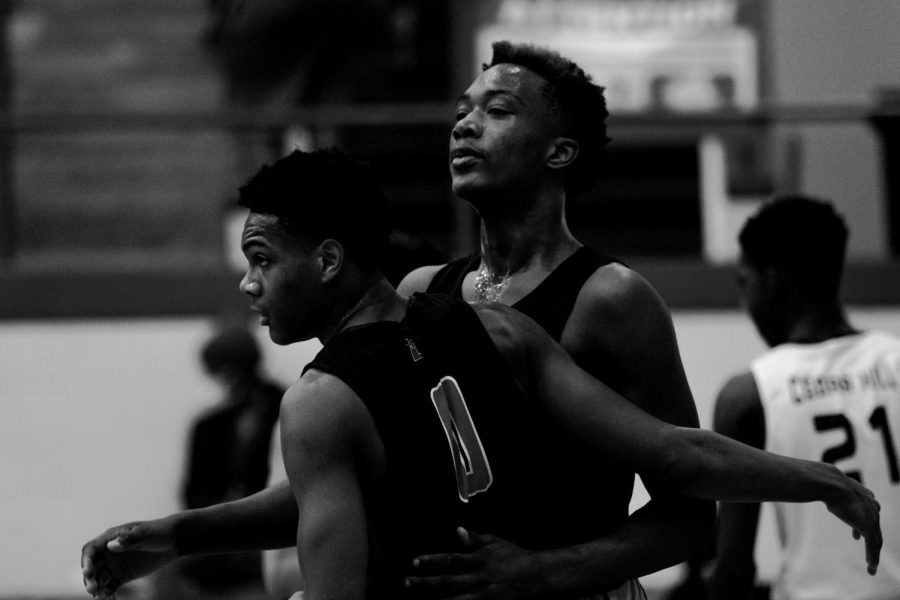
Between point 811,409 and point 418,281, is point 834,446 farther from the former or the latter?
point 418,281

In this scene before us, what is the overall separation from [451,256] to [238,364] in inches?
75.1

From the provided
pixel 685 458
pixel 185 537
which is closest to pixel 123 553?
pixel 185 537

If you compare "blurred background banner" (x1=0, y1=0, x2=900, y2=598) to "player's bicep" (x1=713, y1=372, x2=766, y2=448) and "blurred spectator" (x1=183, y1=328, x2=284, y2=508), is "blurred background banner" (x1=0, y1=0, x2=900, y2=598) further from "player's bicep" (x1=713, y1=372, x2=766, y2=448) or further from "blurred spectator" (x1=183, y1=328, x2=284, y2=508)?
"player's bicep" (x1=713, y1=372, x2=766, y2=448)

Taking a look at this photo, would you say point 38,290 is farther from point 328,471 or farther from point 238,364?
point 328,471

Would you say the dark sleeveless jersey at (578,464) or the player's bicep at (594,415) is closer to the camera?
the player's bicep at (594,415)

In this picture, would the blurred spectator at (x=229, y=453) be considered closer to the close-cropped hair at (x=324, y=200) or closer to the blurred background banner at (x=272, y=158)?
the blurred background banner at (x=272, y=158)

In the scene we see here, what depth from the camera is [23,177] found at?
361 inches

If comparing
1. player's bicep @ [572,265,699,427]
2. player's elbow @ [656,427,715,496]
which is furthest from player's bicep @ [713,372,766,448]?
player's elbow @ [656,427,715,496]

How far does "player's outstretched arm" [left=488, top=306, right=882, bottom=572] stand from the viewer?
2625 mm

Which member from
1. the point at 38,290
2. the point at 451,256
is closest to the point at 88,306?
the point at 38,290

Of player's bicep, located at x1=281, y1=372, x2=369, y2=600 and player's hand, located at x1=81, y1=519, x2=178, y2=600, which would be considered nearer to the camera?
player's bicep, located at x1=281, y1=372, x2=369, y2=600

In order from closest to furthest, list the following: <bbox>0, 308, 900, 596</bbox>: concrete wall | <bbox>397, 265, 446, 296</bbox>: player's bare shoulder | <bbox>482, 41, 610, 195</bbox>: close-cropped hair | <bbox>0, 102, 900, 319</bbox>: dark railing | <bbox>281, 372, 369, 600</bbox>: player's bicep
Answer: <bbox>281, 372, 369, 600</bbox>: player's bicep
<bbox>482, 41, 610, 195</bbox>: close-cropped hair
<bbox>397, 265, 446, 296</bbox>: player's bare shoulder
<bbox>0, 308, 900, 596</bbox>: concrete wall
<bbox>0, 102, 900, 319</bbox>: dark railing

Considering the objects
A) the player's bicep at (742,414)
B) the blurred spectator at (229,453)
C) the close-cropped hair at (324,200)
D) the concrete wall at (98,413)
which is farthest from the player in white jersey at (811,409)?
the concrete wall at (98,413)

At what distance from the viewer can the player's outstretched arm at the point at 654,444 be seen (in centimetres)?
262
